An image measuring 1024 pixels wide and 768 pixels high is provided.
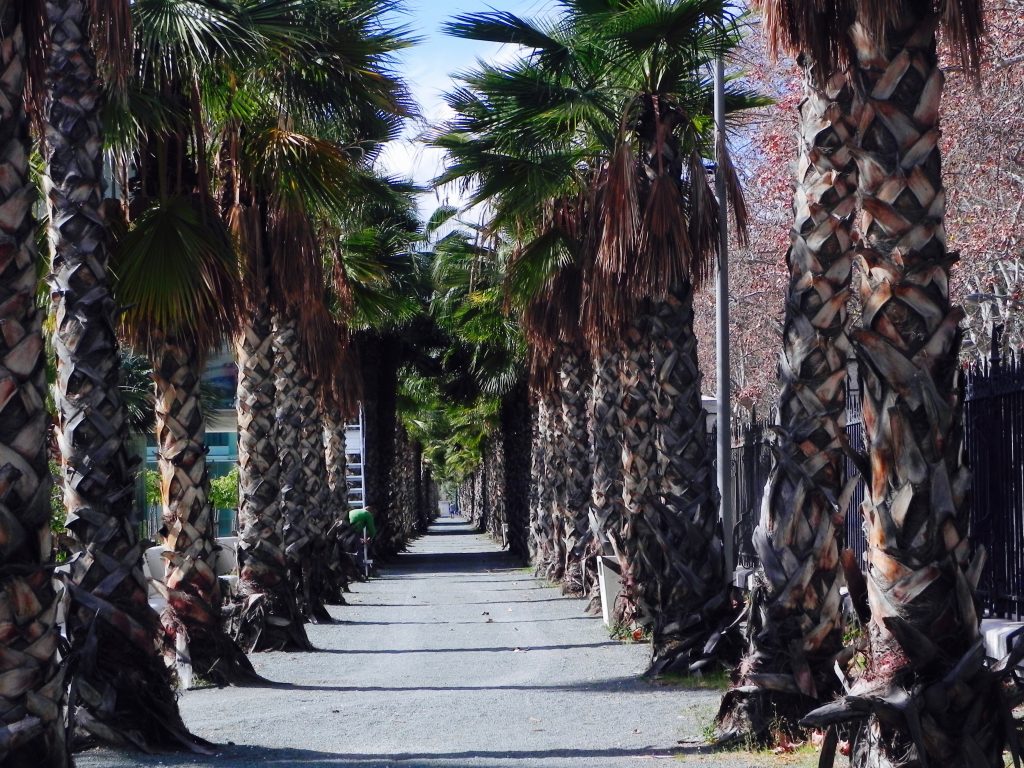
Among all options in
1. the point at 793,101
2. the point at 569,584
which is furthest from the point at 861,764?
the point at 569,584

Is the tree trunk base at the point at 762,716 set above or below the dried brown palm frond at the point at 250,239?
below

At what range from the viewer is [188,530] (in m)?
11.6

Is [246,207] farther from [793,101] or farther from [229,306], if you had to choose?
[793,101]

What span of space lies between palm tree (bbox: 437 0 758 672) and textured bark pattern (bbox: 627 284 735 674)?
14 millimetres

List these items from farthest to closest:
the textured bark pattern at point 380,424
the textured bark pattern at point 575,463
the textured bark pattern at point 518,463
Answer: the textured bark pattern at point 518,463 < the textured bark pattern at point 380,424 < the textured bark pattern at point 575,463

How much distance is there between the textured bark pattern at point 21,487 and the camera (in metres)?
5.15

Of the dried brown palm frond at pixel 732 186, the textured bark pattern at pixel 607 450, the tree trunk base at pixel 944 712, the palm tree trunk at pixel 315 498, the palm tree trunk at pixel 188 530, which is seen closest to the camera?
the tree trunk base at pixel 944 712

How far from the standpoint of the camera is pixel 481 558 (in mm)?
42094

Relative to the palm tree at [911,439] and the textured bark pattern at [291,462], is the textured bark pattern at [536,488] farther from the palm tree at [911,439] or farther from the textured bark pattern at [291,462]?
the palm tree at [911,439]

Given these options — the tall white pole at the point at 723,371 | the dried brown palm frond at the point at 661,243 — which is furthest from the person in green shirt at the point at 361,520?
the dried brown palm frond at the point at 661,243

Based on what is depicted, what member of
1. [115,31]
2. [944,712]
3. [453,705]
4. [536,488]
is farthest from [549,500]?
[944,712]

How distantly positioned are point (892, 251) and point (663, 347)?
23.1 feet

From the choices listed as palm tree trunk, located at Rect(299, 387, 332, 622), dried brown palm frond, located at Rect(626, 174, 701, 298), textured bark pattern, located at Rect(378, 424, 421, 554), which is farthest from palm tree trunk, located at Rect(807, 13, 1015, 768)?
textured bark pattern, located at Rect(378, 424, 421, 554)

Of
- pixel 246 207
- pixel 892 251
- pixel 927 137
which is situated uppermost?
pixel 246 207
